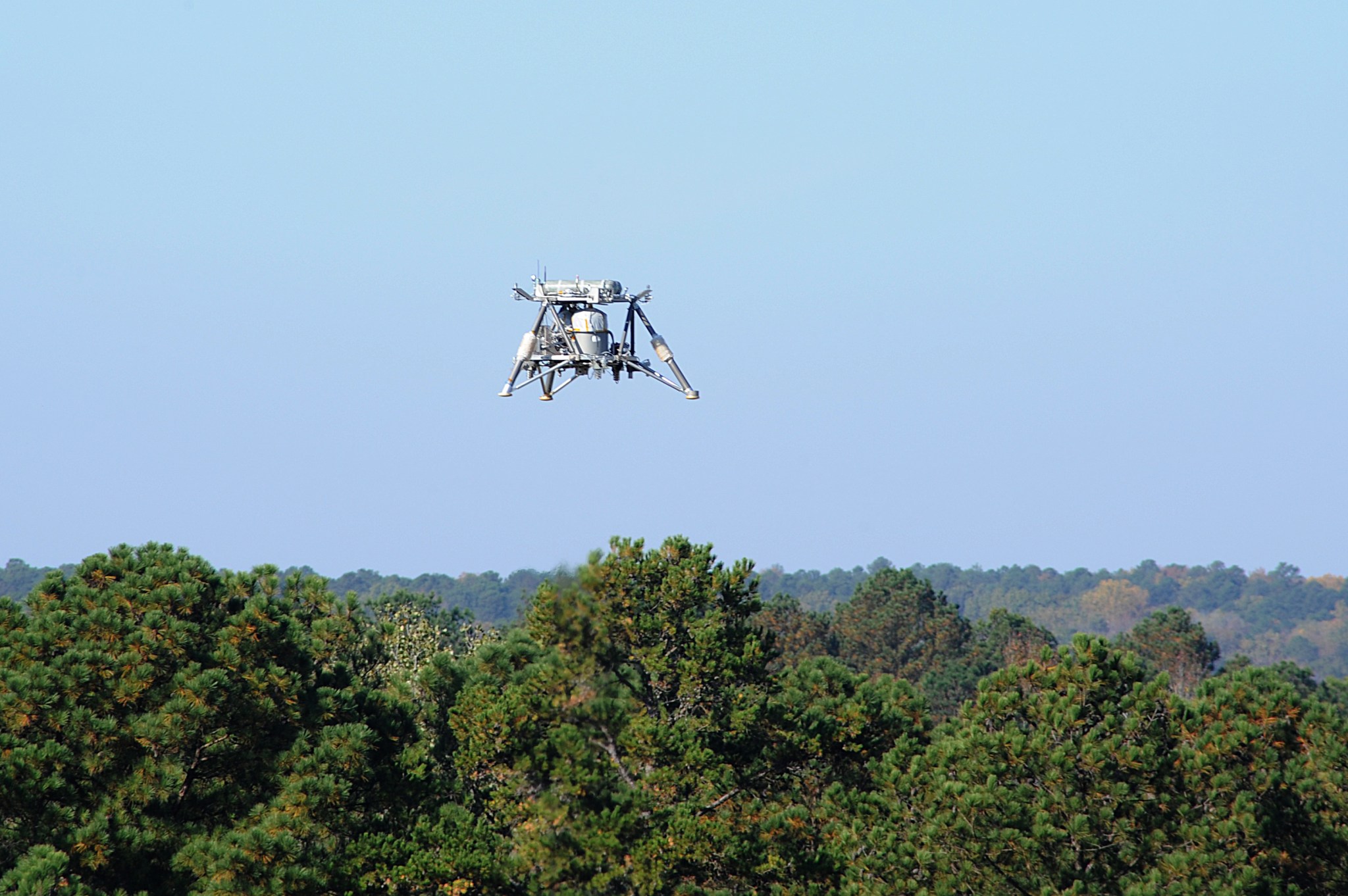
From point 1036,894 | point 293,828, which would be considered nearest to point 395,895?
point 293,828

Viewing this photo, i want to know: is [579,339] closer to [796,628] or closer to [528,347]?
[528,347]

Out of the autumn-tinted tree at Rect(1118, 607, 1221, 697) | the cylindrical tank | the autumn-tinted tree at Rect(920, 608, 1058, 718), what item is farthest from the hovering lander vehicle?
the autumn-tinted tree at Rect(1118, 607, 1221, 697)

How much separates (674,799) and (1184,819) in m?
10.6

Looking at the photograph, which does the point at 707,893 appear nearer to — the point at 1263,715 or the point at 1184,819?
the point at 1184,819

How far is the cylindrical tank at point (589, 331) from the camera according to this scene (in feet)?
87.0

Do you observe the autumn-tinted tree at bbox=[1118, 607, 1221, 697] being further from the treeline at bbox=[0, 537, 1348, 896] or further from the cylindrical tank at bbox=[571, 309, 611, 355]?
the cylindrical tank at bbox=[571, 309, 611, 355]

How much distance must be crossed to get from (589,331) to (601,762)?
812 cm

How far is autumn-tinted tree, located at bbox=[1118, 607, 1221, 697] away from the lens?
101438mm

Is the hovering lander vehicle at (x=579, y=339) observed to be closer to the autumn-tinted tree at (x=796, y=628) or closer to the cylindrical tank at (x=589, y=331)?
the cylindrical tank at (x=589, y=331)

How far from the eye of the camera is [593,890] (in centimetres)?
2909

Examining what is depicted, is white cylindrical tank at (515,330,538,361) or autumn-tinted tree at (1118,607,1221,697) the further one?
autumn-tinted tree at (1118,607,1221,697)

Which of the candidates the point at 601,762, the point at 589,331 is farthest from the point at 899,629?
the point at 589,331

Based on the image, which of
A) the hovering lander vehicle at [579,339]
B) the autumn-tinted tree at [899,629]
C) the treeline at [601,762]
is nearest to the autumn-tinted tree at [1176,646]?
the autumn-tinted tree at [899,629]

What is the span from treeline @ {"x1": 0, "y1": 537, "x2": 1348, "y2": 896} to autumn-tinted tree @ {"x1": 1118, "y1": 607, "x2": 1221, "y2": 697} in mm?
65179
